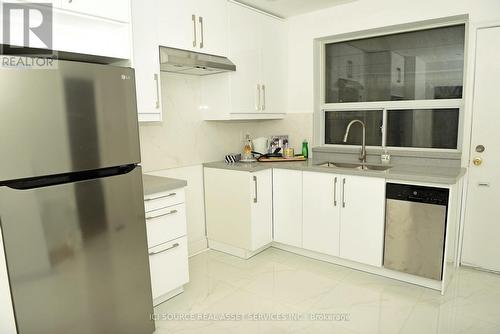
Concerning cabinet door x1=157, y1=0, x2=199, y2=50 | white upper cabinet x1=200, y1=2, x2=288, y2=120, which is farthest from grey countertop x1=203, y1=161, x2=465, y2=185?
cabinet door x1=157, y1=0, x2=199, y2=50

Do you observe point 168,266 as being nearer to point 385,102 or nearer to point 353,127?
point 353,127

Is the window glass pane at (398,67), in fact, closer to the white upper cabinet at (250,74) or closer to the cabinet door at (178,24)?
the white upper cabinet at (250,74)

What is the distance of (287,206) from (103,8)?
213 cm

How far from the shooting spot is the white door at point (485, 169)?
2.55 meters

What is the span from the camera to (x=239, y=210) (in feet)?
9.93

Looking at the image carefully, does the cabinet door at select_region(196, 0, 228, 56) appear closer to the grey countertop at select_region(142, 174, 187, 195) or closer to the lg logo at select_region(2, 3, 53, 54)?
the grey countertop at select_region(142, 174, 187, 195)

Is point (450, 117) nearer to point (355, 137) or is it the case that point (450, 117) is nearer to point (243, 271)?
point (355, 137)

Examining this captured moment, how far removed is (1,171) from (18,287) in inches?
A: 19.5

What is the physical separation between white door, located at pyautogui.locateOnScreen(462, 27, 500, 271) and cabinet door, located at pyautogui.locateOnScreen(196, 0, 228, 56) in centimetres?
202

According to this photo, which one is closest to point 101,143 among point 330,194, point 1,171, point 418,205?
point 1,171

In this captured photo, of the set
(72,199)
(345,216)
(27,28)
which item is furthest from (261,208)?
(27,28)

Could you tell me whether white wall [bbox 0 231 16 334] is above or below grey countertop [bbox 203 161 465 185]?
below

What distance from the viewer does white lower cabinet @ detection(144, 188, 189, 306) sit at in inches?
85.9

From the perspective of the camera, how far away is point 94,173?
1.68 meters
